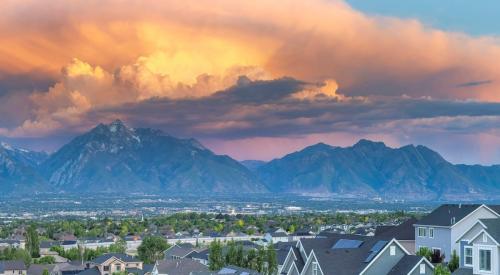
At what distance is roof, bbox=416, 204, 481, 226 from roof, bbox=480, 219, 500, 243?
1529 centimetres

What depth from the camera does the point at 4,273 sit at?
111562mm

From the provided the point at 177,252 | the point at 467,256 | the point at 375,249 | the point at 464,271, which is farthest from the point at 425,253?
the point at 177,252

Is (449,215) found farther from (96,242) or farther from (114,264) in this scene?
(96,242)

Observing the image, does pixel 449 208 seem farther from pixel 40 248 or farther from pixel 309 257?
pixel 40 248

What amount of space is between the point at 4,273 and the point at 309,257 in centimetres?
6443

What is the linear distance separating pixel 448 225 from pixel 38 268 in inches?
2738

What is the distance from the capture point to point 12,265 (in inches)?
4520

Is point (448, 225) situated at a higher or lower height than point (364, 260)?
higher

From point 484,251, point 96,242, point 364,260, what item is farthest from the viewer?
point 96,242

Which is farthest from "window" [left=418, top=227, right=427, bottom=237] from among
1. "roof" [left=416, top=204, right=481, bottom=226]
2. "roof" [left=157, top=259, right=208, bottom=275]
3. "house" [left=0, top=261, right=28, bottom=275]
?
"house" [left=0, top=261, right=28, bottom=275]

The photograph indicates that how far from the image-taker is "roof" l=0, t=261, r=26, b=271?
372 feet

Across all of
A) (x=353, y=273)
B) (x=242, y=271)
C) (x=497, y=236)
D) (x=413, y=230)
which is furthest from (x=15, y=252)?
(x=497, y=236)

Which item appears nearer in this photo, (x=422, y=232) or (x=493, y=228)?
(x=493, y=228)

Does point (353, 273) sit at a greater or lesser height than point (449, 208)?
lesser
